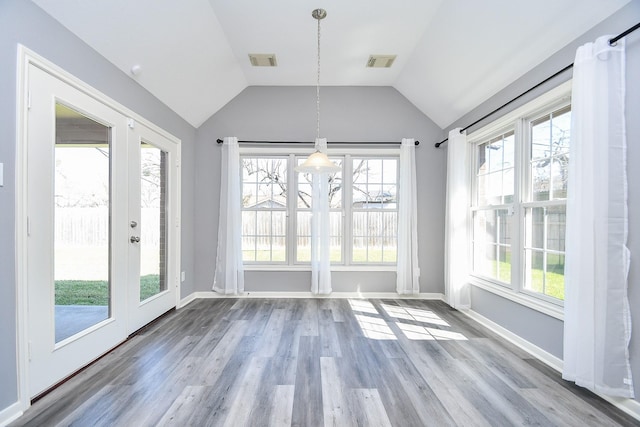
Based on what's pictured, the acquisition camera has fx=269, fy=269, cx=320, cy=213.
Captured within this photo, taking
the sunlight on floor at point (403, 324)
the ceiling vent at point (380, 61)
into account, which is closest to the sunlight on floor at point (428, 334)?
the sunlight on floor at point (403, 324)

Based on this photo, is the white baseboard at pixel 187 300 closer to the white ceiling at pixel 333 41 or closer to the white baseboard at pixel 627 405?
the white ceiling at pixel 333 41

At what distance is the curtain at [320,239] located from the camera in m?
3.85

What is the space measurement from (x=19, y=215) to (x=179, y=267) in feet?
6.73

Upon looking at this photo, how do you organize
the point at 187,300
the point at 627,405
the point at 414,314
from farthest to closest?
the point at 187,300 < the point at 414,314 < the point at 627,405

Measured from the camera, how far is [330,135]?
4.01 meters

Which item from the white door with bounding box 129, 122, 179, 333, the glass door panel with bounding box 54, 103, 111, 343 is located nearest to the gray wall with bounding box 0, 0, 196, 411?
the glass door panel with bounding box 54, 103, 111, 343

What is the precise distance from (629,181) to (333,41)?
9.32 ft

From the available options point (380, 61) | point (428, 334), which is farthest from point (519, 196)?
point (380, 61)

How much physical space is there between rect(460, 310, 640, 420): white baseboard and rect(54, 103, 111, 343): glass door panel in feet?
12.3

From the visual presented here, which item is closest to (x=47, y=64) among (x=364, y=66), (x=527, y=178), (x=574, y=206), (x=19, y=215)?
(x=19, y=215)

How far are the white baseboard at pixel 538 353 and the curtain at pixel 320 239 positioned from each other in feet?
6.02

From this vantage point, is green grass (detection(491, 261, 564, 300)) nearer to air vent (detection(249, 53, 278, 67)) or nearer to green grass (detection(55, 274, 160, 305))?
air vent (detection(249, 53, 278, 67))

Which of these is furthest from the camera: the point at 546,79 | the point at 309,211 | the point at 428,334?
the point at 309,211

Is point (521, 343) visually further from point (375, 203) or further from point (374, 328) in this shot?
point (375, 203)
